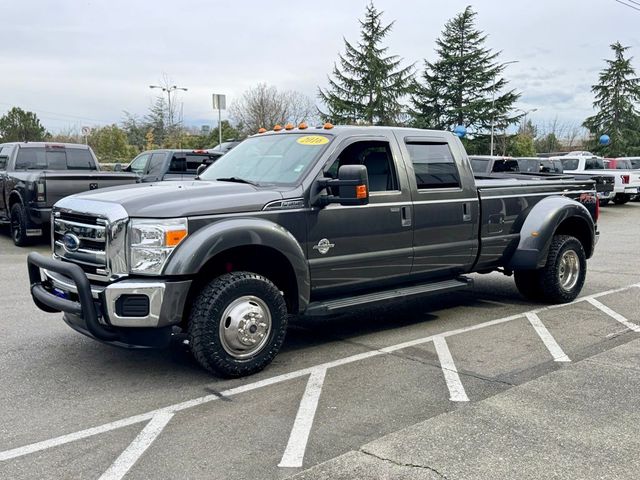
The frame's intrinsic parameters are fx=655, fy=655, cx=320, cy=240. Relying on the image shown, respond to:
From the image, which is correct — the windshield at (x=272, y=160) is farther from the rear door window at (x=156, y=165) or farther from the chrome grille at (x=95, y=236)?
the rear door window at (x=156, y=165)

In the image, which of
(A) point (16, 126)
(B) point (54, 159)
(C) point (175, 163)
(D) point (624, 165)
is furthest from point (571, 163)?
(A) point (16, 126)

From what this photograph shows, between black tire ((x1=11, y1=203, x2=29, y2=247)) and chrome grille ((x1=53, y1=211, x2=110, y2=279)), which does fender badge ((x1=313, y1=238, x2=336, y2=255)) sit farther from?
black tire ((x1=11, y1=203, x2=29, y2=247))

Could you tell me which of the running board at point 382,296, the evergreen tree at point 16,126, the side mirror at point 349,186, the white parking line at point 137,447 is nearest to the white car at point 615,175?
the running board at point 382,296

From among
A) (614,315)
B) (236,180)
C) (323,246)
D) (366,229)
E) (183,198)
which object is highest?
(236,180)

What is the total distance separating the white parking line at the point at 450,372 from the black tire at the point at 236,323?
4.34 feet

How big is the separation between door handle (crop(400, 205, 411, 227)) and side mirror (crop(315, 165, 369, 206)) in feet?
2.51

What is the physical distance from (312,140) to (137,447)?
3088mm

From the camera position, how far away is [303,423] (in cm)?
411

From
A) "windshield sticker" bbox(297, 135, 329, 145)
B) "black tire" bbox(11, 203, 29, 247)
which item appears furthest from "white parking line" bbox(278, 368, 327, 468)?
"black tire" bbox(11, 203, 29, 247)

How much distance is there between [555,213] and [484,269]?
1.02m

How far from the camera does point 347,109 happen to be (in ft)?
140

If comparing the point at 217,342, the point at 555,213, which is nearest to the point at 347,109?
the point at 555,213

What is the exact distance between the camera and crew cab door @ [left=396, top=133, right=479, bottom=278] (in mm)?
6168

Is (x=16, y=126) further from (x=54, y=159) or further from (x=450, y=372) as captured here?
(x=450, y=372)
